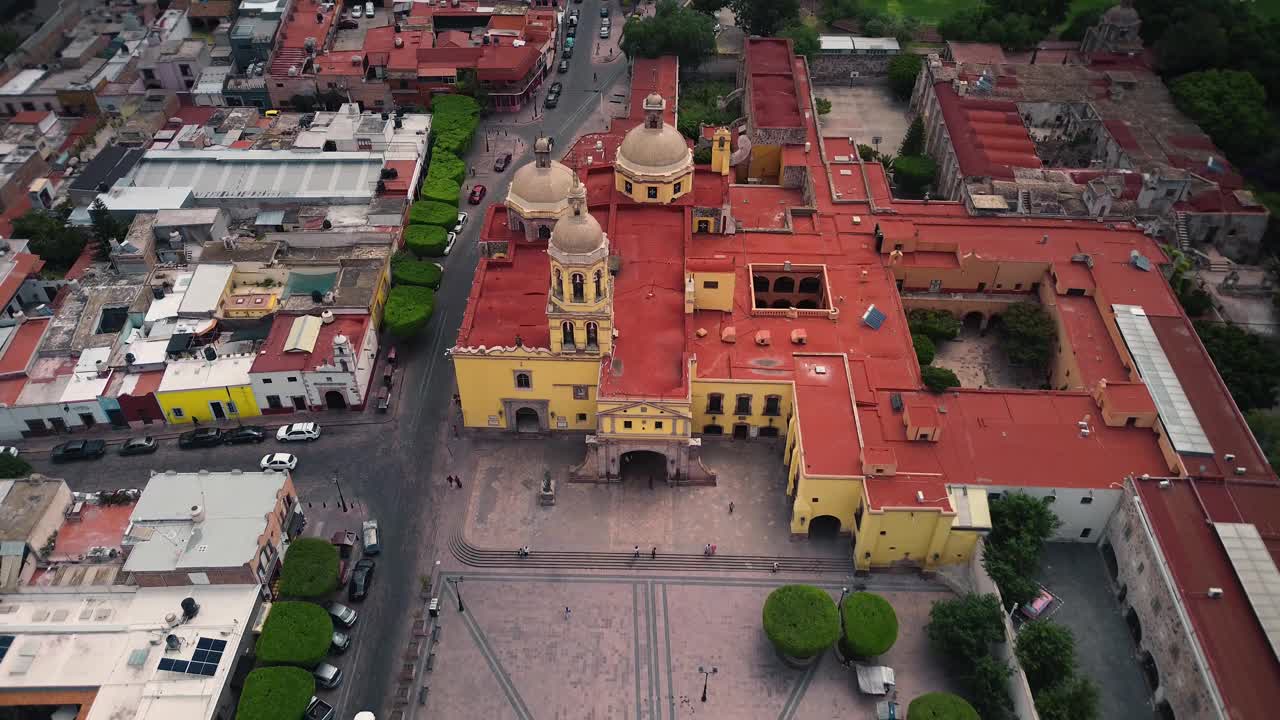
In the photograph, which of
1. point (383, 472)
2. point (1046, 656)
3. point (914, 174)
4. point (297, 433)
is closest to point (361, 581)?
point (383, 472)

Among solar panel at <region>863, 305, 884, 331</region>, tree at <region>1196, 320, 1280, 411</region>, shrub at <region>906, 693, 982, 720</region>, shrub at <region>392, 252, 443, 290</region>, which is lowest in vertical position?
shrub at <region>392, 252, 443, 290</region>

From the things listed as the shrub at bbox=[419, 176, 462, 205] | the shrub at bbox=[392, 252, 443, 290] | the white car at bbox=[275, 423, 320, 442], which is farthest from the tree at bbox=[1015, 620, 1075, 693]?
the shrub at bbox=[419, 176, 462, 205]

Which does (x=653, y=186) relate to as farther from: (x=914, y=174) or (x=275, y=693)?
(x=275, y=693)

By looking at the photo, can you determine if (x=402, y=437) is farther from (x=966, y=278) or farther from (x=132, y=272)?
(x=966, y=278)

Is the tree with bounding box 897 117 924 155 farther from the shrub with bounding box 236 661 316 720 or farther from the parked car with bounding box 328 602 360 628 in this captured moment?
the shrub with bounding box 236 661 316 720

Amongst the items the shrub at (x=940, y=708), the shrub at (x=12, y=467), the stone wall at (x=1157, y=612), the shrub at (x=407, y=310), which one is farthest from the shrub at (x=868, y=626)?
the shrub at (x=12, y=467)

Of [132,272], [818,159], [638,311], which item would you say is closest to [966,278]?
[818,159]
